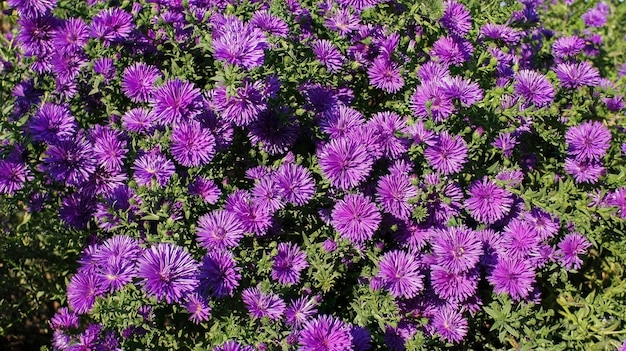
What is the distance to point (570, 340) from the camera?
189 centimetres

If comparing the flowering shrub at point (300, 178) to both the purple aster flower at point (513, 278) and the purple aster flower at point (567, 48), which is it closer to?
the purple aster flower at point (513, 278)

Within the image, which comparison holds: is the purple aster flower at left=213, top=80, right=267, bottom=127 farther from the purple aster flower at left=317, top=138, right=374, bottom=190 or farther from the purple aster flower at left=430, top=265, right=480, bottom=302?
the purple aster flower at left=430, top=265, right=480, bottom=302

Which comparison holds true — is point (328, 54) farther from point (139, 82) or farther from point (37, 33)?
point (37, 33)

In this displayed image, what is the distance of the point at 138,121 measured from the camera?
1.82m

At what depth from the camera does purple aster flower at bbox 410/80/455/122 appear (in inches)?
70.3

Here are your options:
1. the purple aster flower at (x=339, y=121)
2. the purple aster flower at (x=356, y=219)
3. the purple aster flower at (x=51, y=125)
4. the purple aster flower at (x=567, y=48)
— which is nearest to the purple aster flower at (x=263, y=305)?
the purple aster flower at (x=356, y=219)

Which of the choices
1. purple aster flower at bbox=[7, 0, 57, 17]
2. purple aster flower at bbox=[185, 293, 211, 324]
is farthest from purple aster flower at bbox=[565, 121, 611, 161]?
purple aster flower at bbox=[7, 0, 57, 17]

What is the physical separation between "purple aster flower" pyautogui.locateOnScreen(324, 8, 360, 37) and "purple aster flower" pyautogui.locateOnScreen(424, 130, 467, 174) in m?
0.46

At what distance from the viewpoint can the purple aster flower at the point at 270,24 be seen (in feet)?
5.97

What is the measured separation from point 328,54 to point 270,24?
7.6 inches

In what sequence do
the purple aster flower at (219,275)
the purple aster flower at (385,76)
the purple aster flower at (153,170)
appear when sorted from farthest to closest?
the purple aster flower at (385,76) < the purple aster flower at (153,170) < the purple aster flower at (219,275)

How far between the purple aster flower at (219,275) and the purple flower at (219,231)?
0.11 ft

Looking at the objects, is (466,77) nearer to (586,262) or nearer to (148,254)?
(586,262)

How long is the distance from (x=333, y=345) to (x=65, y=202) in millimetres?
936
